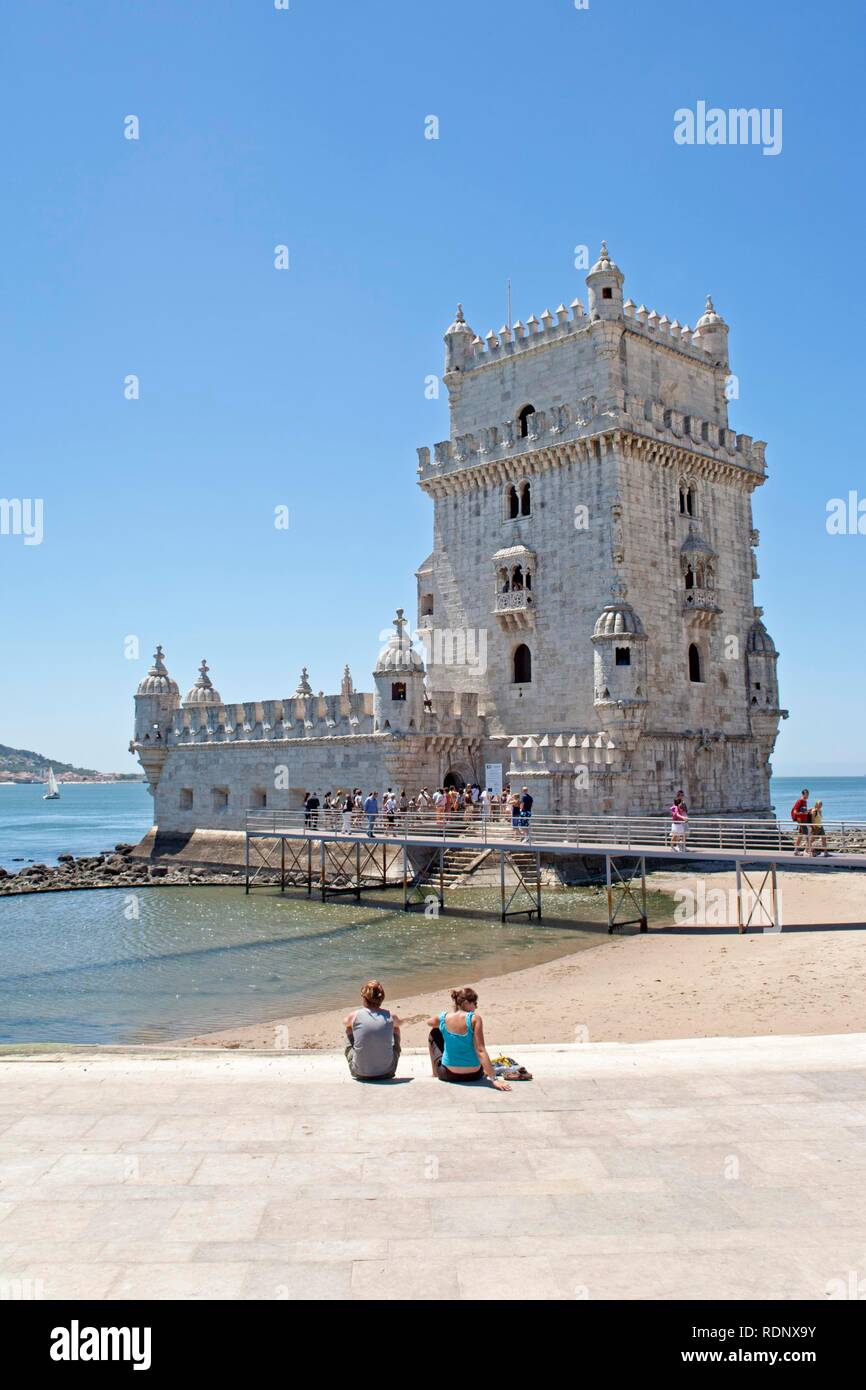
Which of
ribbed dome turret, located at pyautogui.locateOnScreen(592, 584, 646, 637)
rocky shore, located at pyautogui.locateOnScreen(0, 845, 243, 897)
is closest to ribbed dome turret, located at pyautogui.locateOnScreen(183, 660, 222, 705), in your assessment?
rocky shore, located at pyautogui.locateOnScreen(0, 845, 243, 897)

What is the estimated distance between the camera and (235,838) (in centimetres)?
3906

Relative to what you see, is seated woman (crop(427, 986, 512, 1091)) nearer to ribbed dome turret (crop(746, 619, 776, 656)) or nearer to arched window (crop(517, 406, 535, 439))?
arched window (crop(517, 406, 535, 439))

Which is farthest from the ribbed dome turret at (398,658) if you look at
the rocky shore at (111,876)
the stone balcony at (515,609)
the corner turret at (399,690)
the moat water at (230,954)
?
the rocky shore at (111,876)

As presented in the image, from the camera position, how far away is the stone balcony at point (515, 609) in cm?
3350

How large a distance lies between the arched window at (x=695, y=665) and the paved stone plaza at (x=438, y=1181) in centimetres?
2542

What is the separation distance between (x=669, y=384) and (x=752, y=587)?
7739 millimetres

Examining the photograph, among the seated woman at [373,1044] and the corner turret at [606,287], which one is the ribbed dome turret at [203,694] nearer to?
the corner turret at [606,287]

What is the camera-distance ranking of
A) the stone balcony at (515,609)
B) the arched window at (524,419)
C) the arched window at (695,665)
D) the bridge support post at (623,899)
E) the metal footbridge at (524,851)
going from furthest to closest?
the arched window at (524,419), the arched window at (695,665), the stone balcony at (515,609), the bridge support post at (623,899), the metal footbridge at (524,851)

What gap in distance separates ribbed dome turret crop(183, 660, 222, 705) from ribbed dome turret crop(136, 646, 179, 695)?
3.00 feet

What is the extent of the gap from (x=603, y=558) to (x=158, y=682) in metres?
21.2

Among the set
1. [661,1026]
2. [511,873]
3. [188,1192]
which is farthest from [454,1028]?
[511,873]

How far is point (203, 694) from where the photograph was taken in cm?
4512

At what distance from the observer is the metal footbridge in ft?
72.8

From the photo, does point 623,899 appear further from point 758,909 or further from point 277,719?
point 277,719
